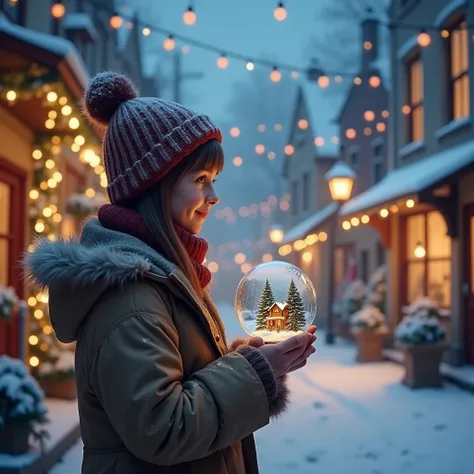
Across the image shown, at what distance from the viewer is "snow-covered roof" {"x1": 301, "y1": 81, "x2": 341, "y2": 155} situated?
2092 centimetres

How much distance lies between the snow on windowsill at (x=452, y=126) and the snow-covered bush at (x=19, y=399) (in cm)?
763

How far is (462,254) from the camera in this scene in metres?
9.12

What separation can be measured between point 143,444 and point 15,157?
5732mm

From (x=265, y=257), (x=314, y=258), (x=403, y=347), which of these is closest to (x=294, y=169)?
(x=314, y=258)

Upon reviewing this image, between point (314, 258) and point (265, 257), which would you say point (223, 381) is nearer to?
point (314, 258)

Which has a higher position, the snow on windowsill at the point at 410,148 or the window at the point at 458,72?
the window at the point at 458,72

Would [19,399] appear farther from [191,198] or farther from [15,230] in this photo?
[191,198]

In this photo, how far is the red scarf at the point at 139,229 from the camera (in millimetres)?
1665

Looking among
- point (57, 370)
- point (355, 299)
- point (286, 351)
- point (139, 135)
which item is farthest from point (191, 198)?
point (355, 299)

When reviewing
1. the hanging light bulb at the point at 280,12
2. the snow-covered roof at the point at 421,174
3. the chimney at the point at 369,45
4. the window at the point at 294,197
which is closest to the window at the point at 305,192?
the window at the point at 294,197

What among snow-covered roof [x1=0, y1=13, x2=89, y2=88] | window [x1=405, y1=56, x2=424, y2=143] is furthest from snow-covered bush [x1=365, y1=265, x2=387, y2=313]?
snow-covered roof [x1=0, y1=13, x2=89, y2=88]

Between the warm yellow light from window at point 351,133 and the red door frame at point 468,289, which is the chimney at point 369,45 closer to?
the warm yellow light from window at point 351,133

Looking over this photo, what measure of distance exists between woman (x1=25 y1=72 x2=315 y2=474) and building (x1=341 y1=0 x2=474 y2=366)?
7316mm

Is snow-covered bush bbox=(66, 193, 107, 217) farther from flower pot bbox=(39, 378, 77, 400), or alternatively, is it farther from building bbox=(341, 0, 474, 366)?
building bbox=(341, 0, 474, 366)
